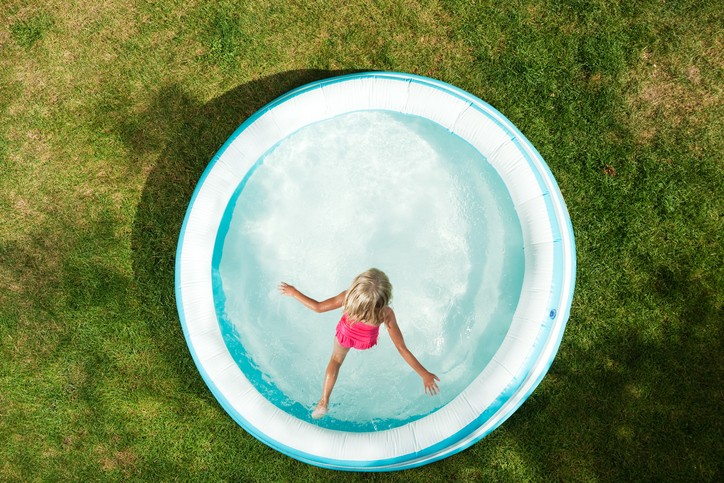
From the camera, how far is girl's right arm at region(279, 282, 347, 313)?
4.25 meters

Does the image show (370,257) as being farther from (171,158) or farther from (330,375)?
(171,158)

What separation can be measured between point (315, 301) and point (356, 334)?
399 mm

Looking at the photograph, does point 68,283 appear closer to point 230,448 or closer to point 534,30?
point 230,448

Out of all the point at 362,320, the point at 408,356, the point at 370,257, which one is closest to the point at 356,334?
the point at 362,320

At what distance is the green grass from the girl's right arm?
1108mm

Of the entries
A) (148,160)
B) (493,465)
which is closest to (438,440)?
(493,465)

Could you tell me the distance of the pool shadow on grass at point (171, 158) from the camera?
4754mm

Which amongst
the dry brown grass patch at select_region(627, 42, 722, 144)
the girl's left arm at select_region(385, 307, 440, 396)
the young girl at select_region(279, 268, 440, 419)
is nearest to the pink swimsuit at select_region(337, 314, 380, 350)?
the young girl at select_region(279, 268, 440, 419)

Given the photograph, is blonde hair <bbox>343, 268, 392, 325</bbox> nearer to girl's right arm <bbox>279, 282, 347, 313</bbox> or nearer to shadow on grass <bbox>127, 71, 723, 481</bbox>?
girl's right arm <bbox>279, 282, 347, 313</bbox>

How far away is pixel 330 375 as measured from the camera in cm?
439

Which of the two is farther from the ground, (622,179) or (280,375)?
(622,179)

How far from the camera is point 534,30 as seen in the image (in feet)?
15.6

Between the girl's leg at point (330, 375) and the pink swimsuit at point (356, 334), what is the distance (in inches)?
4.8

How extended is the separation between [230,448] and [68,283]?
6.19 ft
